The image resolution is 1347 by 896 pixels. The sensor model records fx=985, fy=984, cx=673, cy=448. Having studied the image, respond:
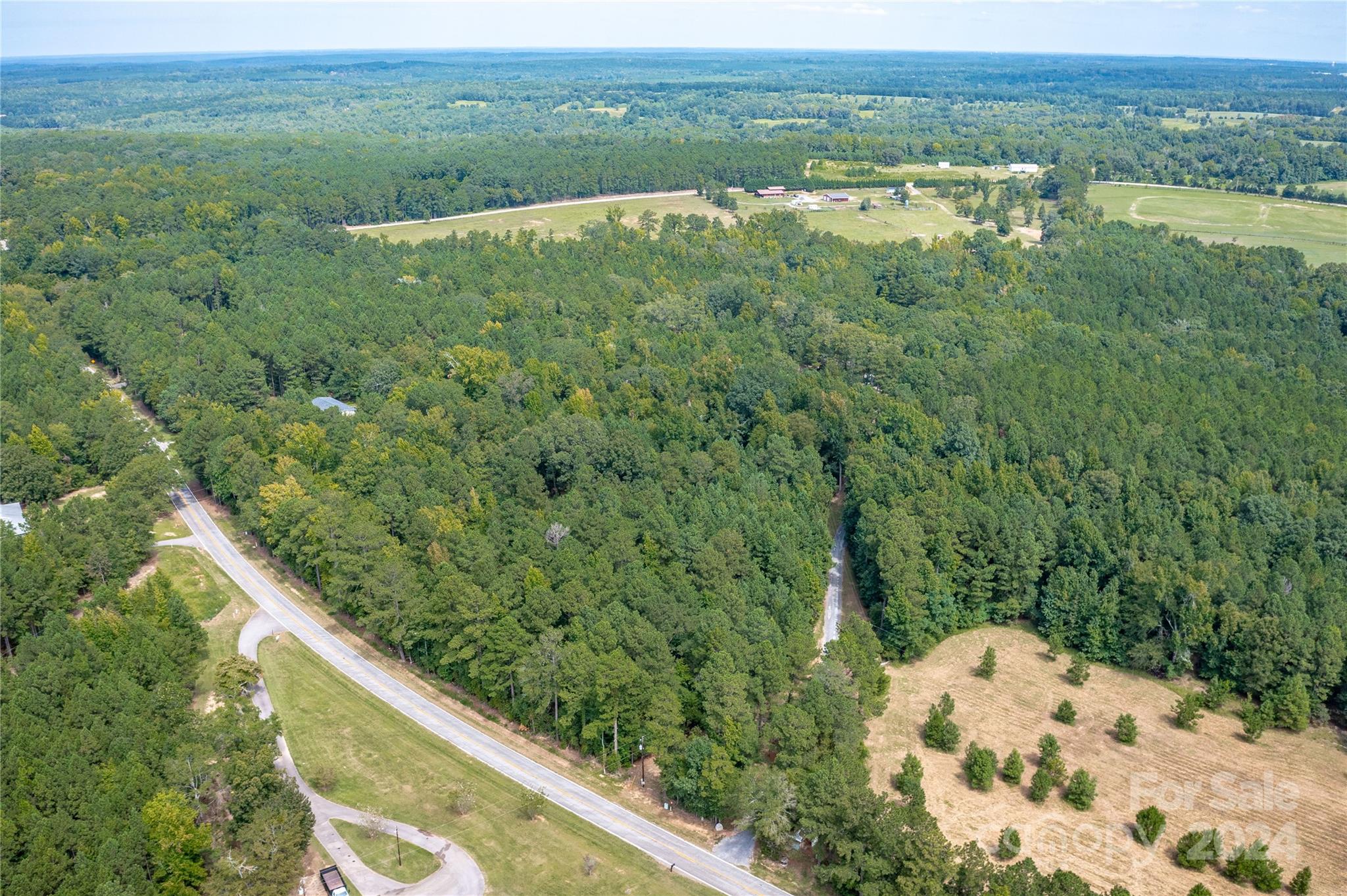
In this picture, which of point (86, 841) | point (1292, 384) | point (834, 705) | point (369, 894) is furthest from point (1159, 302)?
point (86, 841)

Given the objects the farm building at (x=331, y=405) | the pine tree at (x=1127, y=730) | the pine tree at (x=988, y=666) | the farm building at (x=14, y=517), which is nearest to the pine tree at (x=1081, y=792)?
the pine tree at (x=1127, y=730)

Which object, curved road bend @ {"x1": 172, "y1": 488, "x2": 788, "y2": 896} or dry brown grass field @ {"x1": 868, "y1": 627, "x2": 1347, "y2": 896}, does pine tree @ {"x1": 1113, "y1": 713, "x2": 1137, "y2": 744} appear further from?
curved road bend @ {"x1": 172, "y1": 488, "x2": 788, "y2": 896}

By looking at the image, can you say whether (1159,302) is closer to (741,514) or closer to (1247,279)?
(1247,279)

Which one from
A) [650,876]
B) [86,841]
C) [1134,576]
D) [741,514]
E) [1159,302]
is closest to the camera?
[86,841]

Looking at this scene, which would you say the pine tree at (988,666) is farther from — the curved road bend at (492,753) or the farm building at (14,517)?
the farm building at (14,517)

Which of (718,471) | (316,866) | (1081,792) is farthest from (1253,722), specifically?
→ (316,866)

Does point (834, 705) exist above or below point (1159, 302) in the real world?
below

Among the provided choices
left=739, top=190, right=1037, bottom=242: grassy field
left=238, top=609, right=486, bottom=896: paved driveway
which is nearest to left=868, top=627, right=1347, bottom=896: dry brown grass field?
left=238, top=609, right=486, bottom=896: paved driveway
